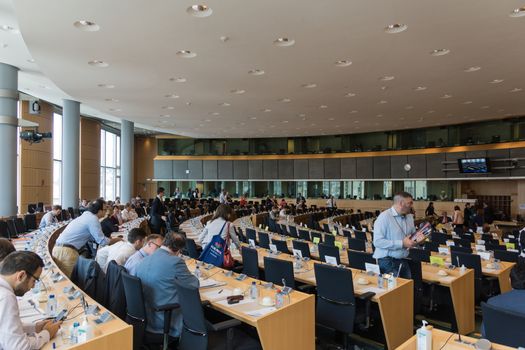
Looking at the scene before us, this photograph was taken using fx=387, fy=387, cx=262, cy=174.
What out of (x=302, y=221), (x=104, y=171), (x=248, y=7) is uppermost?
(x=248, y=7)

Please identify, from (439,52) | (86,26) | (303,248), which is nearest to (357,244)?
(303,248)

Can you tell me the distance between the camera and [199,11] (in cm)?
568

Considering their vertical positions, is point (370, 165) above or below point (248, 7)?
below

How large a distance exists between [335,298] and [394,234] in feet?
4.32

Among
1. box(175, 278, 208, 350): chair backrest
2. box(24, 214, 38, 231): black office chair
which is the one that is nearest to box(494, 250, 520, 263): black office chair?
box(175, 278, 208, 350): chair backrest

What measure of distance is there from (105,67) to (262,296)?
6909mm

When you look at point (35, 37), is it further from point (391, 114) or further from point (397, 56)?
point (391, 114)

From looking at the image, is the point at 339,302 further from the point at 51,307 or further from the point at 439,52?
the point at 439,52

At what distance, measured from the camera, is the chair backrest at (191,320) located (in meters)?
3.19

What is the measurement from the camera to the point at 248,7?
18.1 feet

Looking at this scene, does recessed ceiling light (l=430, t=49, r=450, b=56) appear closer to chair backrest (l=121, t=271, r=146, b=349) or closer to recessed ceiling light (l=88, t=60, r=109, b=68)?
recessed ceiling light (l=88, t=60, r=109, b=68)

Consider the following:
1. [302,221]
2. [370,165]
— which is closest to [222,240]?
[302,221]

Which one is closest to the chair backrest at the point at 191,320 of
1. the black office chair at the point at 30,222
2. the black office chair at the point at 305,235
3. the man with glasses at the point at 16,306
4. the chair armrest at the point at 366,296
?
the man with glasses at the point at 16,306

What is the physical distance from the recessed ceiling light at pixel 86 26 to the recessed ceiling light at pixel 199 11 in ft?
5.47
